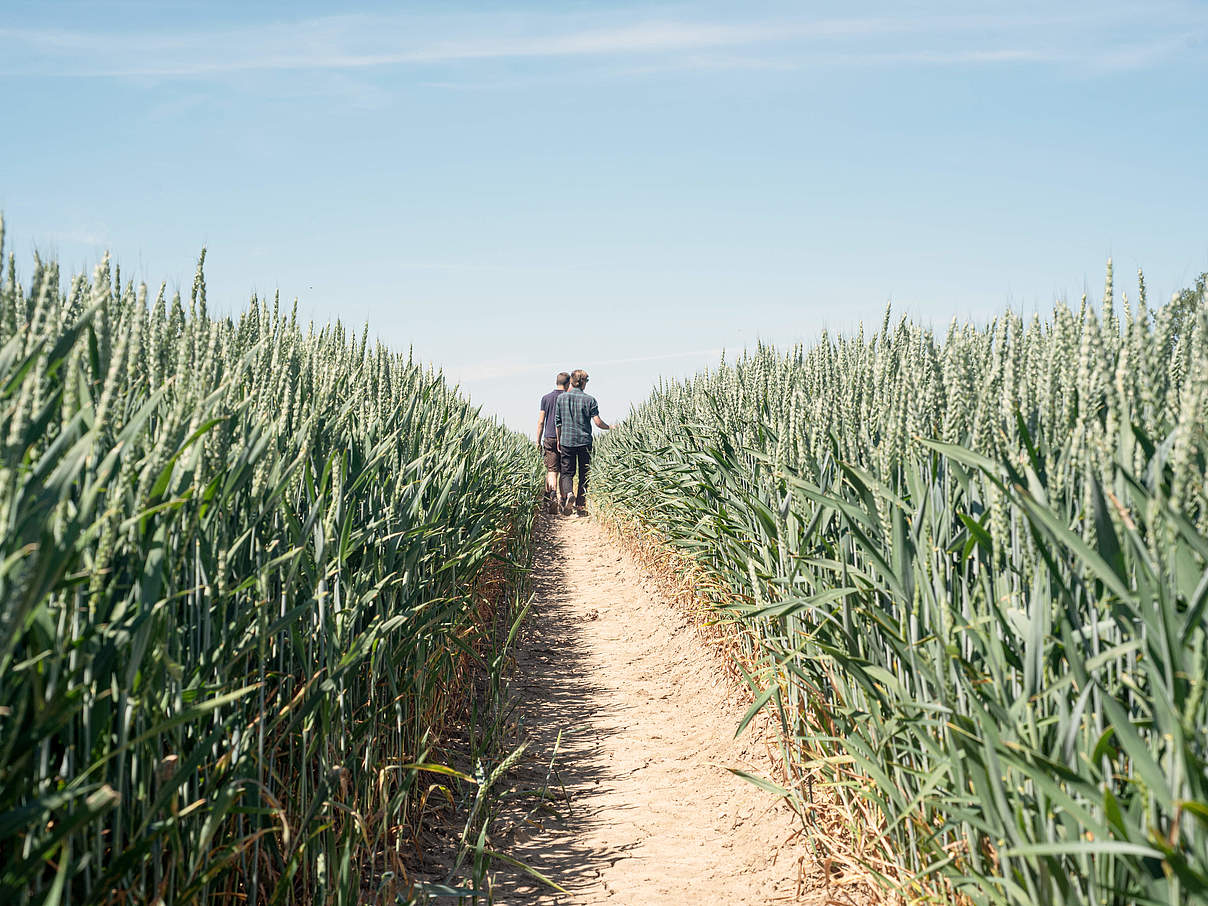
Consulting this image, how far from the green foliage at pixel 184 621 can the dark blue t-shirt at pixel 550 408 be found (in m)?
9.29

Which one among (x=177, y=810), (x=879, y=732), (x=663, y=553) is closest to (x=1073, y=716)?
(x=879, y=732)

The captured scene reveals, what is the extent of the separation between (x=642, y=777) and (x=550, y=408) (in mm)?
8960

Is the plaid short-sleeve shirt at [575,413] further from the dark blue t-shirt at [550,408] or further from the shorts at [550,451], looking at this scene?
the shorts at [550,451]

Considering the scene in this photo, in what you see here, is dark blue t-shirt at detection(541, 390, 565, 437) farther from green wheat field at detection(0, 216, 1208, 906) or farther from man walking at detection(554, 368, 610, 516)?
green wheat field at detection(0, 216, 1208, 906)

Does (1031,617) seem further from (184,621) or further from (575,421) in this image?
(575,421)

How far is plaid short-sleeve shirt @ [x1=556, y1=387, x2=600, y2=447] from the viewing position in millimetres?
11797

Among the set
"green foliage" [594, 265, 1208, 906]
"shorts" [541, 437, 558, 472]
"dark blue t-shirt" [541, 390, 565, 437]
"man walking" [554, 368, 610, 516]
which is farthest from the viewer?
"shorts" [541, 437, 558, 472]

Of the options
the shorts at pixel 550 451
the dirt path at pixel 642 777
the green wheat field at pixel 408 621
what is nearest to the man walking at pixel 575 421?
the shorts at pixel 550 451

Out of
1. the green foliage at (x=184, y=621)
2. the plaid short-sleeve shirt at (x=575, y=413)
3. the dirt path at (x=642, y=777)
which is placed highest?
the plaid short-sleeve shirt at (x=575, y=413)

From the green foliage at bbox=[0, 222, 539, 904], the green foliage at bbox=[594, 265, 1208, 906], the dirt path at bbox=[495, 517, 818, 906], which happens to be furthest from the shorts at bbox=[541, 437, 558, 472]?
the green foliage at bbox=[594, 265, 1208, 906]

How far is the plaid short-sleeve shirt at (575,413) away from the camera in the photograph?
1180 cm

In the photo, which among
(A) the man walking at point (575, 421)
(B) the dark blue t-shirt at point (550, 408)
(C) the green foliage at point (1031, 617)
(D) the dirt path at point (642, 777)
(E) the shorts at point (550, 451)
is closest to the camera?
(C) the green foliage at point (1031, 617)

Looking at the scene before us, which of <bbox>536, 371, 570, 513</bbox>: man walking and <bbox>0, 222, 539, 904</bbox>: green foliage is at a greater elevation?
<bbox>536, 371, 570, 513</bbox>: man walking

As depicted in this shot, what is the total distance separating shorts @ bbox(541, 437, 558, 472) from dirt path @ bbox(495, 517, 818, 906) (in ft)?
20.7
